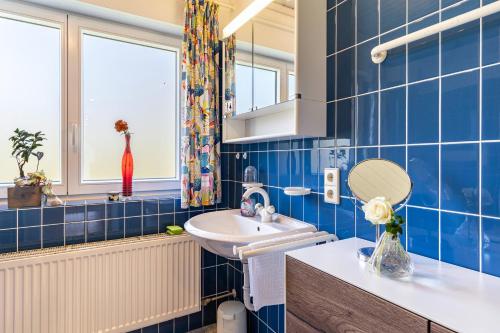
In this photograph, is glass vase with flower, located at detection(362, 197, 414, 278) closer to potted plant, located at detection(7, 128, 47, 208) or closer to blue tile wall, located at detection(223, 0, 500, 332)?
blue tile wall, located at detection(223, 0, 500, 332)

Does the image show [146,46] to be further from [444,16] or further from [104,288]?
[444,16]

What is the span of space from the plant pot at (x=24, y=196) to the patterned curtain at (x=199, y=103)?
2.51 ft

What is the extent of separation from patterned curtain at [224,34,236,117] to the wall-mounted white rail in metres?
0.93

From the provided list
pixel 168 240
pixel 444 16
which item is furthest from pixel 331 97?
pixel 168 240

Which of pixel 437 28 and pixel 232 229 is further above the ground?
pixel 437 28

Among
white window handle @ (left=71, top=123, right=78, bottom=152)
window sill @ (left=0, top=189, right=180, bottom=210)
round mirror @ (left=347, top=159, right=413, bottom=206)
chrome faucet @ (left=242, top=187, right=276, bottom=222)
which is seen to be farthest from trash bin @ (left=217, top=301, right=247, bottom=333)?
white window handle @ (left=71, top=123, right=78, bottom=152)

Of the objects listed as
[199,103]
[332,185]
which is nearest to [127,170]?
[199,103]

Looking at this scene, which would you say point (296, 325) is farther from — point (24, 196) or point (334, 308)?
point (24, 196)

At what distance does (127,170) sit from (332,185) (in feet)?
4.14

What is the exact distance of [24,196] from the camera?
148 cm

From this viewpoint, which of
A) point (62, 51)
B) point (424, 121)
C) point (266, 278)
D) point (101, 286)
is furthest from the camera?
point (62, 51)

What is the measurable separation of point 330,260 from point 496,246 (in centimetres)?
46

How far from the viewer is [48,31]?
5.54ft

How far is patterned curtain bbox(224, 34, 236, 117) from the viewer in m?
1.79
